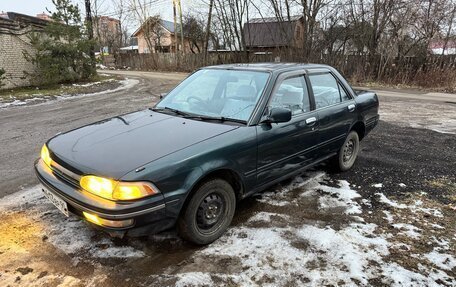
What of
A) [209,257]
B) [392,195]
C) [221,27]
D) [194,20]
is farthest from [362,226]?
[194,20]

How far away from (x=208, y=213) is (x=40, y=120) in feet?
24.3

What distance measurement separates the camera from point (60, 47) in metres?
16.3

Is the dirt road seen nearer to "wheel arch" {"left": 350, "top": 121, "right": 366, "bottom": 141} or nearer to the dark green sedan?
the dark green sedan

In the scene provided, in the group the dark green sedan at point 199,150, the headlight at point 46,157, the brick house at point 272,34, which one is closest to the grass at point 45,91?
the headlight at point 46,157

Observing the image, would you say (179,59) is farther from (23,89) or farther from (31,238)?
(31,238)

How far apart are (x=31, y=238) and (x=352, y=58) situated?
20855mm

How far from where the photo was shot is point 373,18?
20609mm

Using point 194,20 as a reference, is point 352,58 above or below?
below

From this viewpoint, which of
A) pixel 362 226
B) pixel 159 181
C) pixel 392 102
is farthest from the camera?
pixel 392 102

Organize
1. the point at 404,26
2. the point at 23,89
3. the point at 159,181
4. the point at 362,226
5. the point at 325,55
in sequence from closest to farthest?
the point at 159,181 < the point at 362,226 < the point at 23,89 < the point at 404,26 < the point at 325,55

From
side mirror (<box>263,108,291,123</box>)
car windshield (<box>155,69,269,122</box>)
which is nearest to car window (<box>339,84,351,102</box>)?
car windshield (<box>155,69,269,122</box>)

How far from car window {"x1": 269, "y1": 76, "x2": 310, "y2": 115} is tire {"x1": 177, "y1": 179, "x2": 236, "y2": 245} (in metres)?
1.07

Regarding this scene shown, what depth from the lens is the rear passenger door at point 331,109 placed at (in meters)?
4.40

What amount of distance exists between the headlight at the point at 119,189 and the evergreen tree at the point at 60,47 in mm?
15409
